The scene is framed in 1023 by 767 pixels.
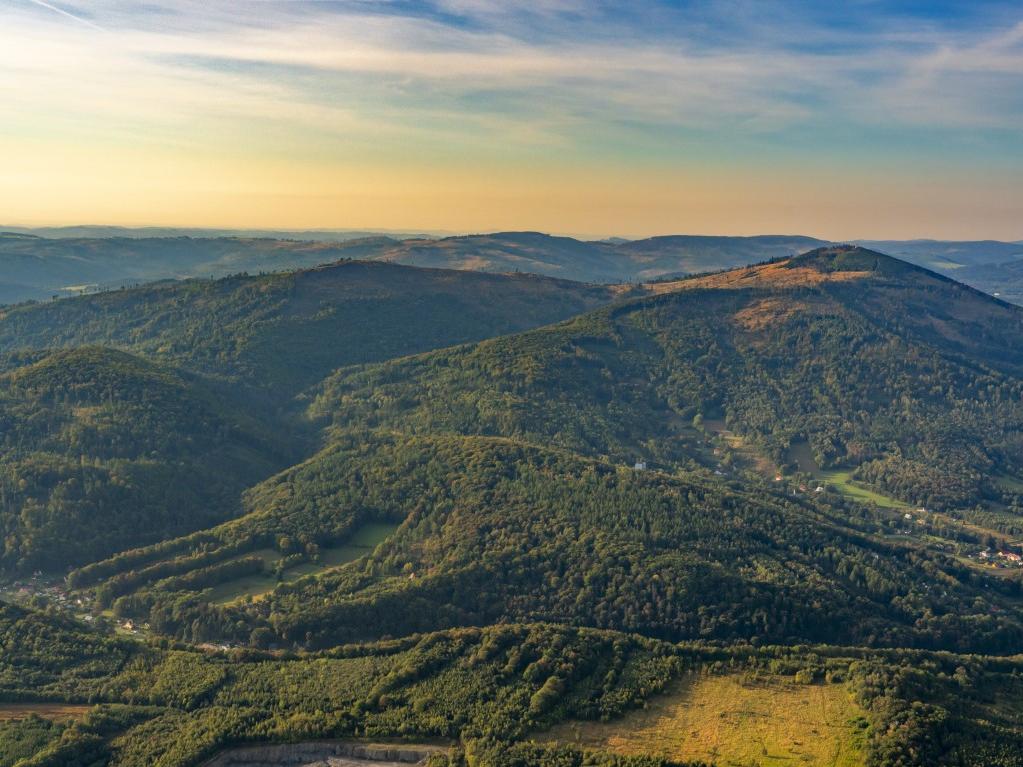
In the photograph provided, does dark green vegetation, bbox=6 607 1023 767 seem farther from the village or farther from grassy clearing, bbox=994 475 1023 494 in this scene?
grassy clearing, bbox=994 475 1023 494

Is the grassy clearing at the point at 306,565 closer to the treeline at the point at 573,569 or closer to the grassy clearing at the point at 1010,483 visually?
the treeline at the point at 573,569

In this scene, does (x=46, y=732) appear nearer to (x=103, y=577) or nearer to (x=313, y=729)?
(x=313, y=729)

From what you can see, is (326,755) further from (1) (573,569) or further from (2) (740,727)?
(1) (573,569)

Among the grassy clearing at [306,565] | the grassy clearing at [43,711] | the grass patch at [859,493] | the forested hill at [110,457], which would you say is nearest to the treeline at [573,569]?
the grassy clearing at [306,565]

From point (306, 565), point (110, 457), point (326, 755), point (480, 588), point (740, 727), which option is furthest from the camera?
point (110, 457)

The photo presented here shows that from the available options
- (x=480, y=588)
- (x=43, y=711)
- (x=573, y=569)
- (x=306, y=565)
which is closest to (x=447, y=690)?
(x=480, y=588)

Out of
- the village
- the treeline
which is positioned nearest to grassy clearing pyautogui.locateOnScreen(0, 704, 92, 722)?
the treeline
